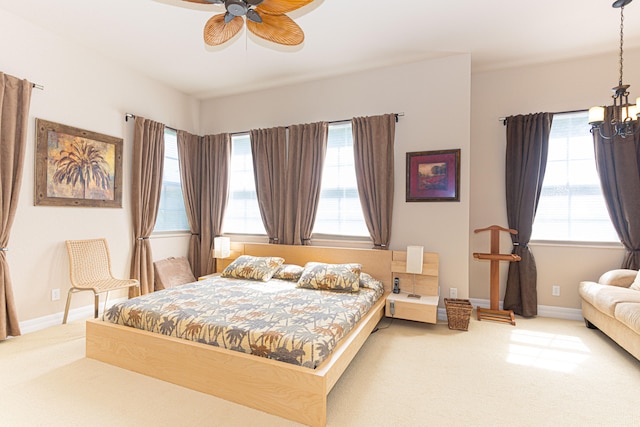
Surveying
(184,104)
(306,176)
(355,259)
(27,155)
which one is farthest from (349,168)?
(27,155)

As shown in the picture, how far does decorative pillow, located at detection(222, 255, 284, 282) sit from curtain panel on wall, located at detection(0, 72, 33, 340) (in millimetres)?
2021

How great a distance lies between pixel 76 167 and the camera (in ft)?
11.3

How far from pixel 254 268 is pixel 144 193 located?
1.91 m

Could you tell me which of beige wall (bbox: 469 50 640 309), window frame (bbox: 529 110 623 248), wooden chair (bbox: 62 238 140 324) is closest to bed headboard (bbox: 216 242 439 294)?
beige wall (bbox: 469 50 640 309)

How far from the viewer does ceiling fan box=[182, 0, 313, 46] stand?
186 cm

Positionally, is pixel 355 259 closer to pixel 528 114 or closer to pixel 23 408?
pixel 528 114

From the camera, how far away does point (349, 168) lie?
13.4 ft

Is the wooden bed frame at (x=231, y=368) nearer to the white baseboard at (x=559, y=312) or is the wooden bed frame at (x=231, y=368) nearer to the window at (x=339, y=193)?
the window at (x=339, y=193)

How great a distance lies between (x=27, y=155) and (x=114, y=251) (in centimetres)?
140

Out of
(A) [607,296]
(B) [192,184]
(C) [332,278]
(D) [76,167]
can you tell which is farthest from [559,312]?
(D) [76,167]

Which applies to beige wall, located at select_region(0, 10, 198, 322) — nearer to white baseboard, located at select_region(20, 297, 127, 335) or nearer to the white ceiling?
white baseboard, located at select_region(20, 297, 127, 335)

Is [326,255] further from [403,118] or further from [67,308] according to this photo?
[67,308]

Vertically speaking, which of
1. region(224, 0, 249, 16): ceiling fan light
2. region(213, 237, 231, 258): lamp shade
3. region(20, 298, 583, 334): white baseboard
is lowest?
region(20, 298, 583, 334): white baseboard

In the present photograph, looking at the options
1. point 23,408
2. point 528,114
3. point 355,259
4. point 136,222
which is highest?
point 528,114
